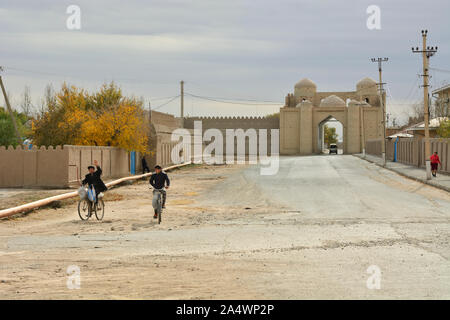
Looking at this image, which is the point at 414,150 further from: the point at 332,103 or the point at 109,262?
the point at 332,103

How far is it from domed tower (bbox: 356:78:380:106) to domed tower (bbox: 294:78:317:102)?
304 inches

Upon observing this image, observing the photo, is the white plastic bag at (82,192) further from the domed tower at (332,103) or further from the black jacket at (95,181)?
the domed tower at (332,103)

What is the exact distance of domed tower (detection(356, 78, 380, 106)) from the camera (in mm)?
95556

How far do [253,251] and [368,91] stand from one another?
89.6 meters

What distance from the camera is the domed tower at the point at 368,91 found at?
9556cm

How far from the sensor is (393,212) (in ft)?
58.5

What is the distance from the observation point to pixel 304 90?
3858 inches

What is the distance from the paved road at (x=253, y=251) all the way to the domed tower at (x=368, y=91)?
76.6 metres

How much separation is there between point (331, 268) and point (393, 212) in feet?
Result: 30.6

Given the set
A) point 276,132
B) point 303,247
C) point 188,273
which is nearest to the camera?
point 188,273

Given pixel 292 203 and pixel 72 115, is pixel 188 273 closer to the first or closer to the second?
pixel 292 203

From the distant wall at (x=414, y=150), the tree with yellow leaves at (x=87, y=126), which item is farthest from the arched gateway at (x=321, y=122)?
the tree with yellow leaves at (x=87, y=126)

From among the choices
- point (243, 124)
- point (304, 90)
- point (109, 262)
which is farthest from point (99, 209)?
point (304, 90)
